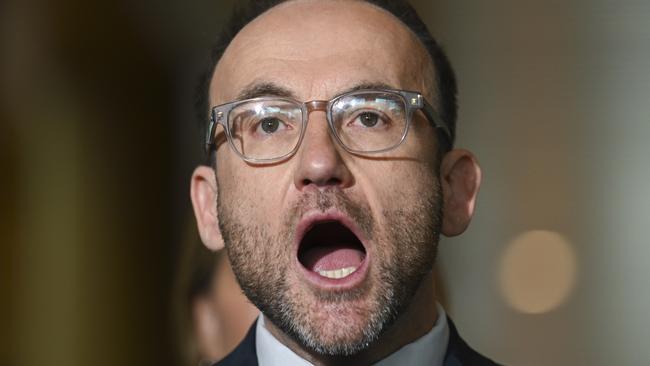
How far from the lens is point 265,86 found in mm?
1050

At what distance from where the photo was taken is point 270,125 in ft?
3.42

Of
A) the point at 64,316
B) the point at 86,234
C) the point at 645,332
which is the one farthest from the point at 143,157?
the point at 645,332

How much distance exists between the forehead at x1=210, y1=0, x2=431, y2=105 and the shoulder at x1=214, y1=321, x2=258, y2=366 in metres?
0.32

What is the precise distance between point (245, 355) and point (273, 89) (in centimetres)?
35

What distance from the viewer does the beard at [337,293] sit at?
0.95 metres

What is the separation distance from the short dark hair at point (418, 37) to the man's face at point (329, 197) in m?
0.04

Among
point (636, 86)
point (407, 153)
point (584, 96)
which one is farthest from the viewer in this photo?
point (584, 96)

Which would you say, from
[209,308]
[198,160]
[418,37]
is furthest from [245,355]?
[198,160]

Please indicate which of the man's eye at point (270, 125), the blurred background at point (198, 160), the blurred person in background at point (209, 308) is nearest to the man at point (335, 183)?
the man's eye at point (270, 125)

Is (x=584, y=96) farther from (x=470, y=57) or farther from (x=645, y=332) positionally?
(x=645, y=332)

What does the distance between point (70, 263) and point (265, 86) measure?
197 centimetres

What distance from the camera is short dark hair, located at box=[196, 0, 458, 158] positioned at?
1.17 meters

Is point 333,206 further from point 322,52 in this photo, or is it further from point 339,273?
point 322,52

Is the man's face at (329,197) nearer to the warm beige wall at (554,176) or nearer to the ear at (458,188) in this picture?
the ear at (458,188)
